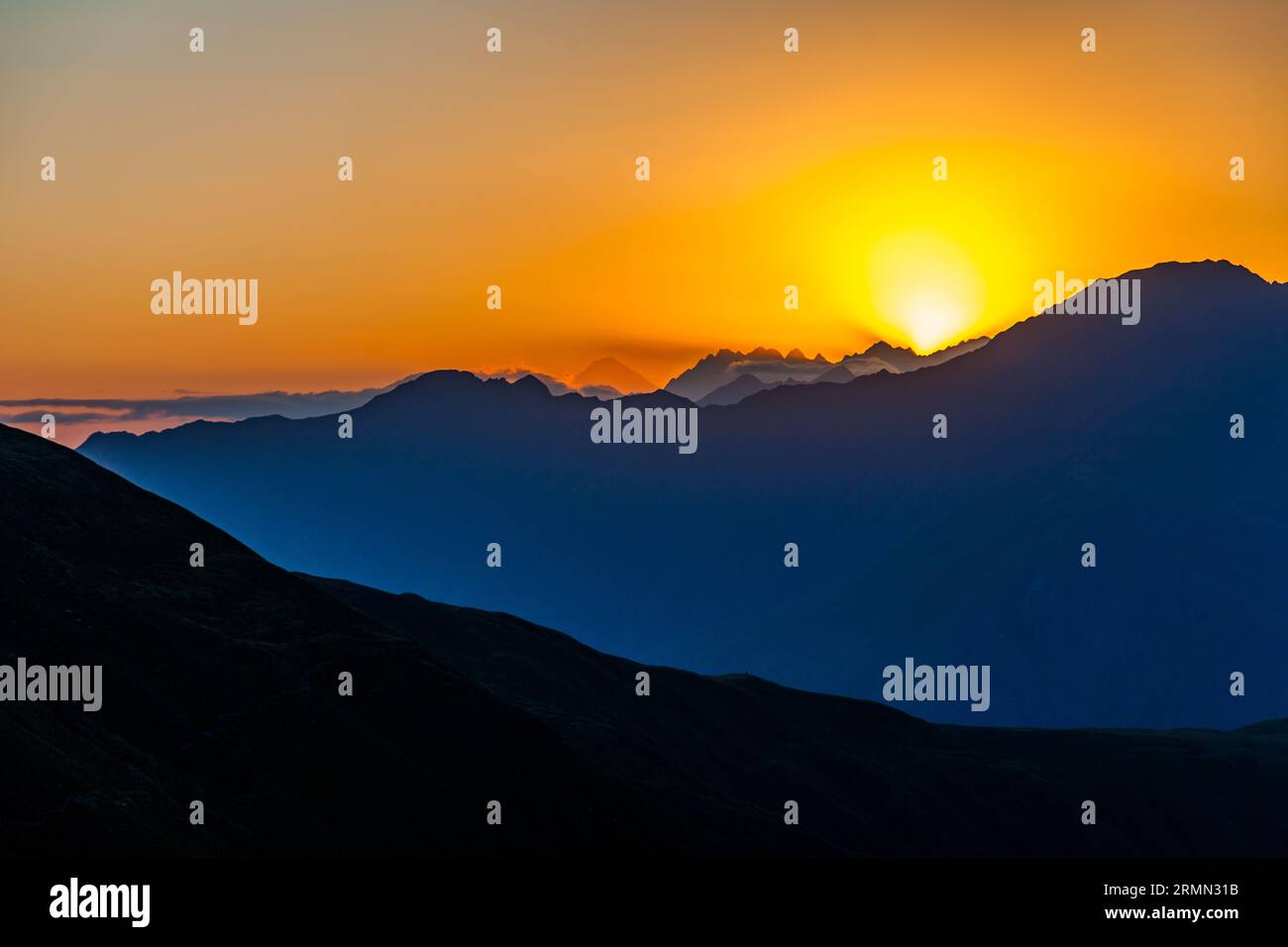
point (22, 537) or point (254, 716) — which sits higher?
point (22, 537)

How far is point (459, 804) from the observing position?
121 m
